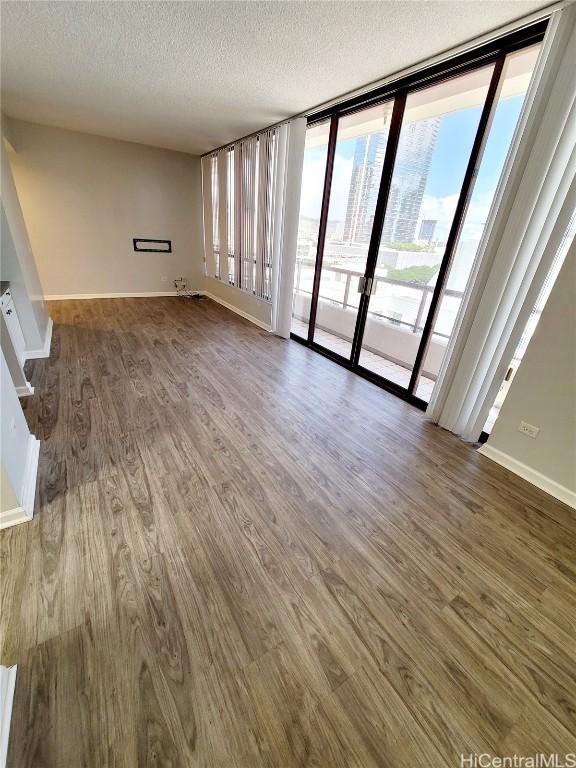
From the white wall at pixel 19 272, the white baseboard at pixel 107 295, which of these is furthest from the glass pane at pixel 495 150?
the white baseboard at pixel 107 295

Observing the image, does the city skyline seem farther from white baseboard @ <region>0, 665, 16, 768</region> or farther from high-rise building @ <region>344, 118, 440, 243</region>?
white baseboard @ <region>0, 665, 16, 768</region>

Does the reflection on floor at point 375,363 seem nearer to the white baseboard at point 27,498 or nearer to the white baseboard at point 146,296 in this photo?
the white baseboard at point 146,296

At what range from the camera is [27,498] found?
170 centimetres

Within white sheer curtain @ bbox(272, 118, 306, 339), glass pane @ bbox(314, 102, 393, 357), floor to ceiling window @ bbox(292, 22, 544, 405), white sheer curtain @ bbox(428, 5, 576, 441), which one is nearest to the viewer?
white sheer curtain @ bbox(428, 5, 576, 441)

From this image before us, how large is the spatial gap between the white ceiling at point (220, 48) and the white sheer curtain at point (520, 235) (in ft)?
1.35

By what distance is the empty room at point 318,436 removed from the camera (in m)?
1.08

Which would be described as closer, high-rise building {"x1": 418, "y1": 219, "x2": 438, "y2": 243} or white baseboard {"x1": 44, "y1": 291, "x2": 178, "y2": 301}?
high-rise building {"x1": 418, "y1": 219, "x2": 438, "y2": 243}

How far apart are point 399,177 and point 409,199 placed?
24cm

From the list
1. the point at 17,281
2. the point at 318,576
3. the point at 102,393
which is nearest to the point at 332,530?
the point at 318,576

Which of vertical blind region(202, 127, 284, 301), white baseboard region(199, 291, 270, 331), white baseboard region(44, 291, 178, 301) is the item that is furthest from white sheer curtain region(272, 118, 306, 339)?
white baseboard region(44, 291, 178, 301)

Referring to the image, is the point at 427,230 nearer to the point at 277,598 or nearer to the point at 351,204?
the point at 351,204

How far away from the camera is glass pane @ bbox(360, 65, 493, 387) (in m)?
2.68

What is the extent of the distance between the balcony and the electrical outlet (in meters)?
1.01

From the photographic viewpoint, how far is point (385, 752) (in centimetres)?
98
